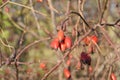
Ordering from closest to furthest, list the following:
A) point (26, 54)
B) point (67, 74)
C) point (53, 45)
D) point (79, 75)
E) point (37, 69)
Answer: point (53, 45)
point (67, 74)
point (37, 69)
point (79, 75)
point (26, 54)

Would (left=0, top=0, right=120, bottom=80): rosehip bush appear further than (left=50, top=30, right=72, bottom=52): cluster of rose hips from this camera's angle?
Yes

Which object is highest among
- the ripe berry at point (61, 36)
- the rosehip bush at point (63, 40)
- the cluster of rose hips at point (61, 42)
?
the ripe berry at point (61, 36)

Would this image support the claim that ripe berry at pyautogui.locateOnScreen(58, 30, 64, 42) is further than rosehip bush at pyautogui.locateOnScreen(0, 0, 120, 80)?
No

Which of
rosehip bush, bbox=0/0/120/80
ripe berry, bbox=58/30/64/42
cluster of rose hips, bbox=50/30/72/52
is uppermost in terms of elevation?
ripe berry, bbox=58/30/64/42

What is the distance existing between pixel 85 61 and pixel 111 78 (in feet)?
0.70

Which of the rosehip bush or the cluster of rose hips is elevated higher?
the cluster of rose hips

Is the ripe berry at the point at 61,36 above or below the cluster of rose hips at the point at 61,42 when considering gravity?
above

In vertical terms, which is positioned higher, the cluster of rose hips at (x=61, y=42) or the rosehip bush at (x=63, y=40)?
the cluster of rose hips at (x=61, y=42)

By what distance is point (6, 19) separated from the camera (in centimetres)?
341

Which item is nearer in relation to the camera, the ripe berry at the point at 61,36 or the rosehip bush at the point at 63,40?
the ripe berry at the point at 61,36

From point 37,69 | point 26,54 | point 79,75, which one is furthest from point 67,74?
point 26,54

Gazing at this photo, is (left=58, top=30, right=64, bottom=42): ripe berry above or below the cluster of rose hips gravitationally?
above

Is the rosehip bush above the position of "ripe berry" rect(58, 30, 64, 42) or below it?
below

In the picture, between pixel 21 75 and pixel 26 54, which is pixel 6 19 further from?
pixel 26 54
